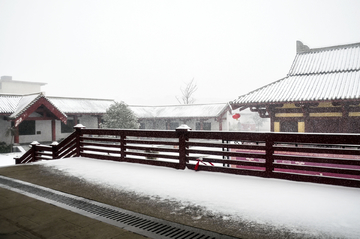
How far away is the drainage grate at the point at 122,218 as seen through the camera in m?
3.26

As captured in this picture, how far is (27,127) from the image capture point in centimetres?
2325

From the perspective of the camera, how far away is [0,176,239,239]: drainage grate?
3258 millimetres

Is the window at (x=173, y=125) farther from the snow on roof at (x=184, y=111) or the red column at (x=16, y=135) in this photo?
the red column at (x=16, y=135)

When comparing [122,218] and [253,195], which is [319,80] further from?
[122,218]

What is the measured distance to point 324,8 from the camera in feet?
600

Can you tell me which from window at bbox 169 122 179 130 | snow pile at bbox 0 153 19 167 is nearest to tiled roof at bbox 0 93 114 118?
snow pile at bbox 0 153 19 167

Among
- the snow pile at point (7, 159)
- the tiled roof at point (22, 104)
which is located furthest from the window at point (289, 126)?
the tiled roof at point (22, 104)

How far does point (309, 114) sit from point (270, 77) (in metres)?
178

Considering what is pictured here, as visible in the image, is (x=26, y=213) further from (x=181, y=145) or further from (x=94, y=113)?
(x=94, y=113)

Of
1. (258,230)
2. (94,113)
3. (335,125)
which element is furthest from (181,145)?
(94,113)

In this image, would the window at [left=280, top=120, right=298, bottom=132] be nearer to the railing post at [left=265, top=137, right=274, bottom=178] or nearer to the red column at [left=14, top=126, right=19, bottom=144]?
the railing post at [left=265, top=137, right=274, bottom=178]

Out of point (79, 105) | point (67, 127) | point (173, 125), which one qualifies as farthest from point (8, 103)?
point (173, 125)

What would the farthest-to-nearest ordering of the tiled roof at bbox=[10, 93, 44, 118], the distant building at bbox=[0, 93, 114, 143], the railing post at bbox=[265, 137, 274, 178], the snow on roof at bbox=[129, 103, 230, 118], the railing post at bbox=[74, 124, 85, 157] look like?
the snow on roof at bbox=[129, 103, 230, 118]
the distant building at bbox=[0, 93, 114, 143]
the tiled roof at bbox=[10, 93, 44, 118]
the railing post at bbox=[74, 124, 85, 157]
the railing post at bbox=[265, 137, 274, 178]

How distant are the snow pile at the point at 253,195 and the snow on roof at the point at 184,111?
22.6 meters
